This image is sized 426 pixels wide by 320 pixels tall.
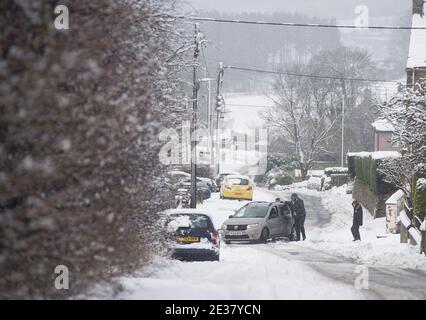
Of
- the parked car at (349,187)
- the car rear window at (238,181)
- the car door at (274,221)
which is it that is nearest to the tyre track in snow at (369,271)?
the car door at (274,221)

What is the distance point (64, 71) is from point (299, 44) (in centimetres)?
17107

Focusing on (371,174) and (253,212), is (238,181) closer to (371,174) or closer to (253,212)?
(371,174)

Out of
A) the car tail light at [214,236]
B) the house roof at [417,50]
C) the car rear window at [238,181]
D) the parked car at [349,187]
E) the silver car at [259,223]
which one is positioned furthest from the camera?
the parked car at [349,187]

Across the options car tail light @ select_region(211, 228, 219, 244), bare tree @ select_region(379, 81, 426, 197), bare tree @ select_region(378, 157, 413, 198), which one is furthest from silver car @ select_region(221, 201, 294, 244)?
car tail light @ select_region(211, 228, 219, 244)

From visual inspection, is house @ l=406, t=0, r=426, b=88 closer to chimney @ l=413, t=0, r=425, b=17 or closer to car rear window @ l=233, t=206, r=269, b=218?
chimney @ l=413, t=0, r=425, b=17

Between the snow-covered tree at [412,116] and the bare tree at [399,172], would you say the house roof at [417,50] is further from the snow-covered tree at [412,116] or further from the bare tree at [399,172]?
the snow-covered tree at [412,116]

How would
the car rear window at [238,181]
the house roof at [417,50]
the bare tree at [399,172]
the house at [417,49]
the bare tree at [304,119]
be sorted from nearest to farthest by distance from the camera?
the bare tree at [399,172] → the house at [417,49] → the house roof at [417,50] → the car rear window at [238,181] → the bare tree at [304,119]

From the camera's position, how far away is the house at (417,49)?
→ 36.4m

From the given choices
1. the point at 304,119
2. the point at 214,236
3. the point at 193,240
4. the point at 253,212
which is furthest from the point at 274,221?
the point at 304,119

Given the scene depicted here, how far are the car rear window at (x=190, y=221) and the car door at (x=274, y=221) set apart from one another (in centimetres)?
953

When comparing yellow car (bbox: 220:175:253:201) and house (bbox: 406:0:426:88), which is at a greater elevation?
house (bbox: 406:0:426:88)

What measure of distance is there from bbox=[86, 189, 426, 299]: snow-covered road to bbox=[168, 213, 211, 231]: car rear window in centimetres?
207

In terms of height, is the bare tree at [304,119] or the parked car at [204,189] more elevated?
the bare tree at [304,119]

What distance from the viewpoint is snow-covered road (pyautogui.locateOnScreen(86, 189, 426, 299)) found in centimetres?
1092
